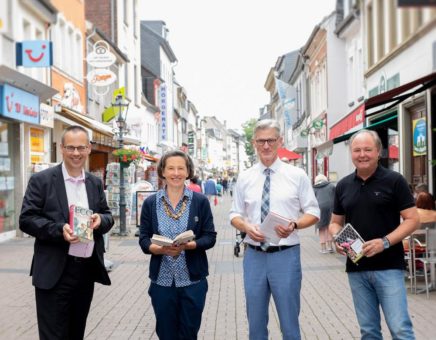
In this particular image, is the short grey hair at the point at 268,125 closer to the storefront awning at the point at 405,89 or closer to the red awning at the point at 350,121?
the storefront awning at the point at 405,89

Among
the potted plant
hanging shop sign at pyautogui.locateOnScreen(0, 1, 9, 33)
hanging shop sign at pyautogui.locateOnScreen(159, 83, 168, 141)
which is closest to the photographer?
hanging shop sign at pyautogui.locateOnScreen(0, 1, 9, 33)

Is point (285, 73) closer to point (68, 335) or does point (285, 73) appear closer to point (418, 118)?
point (418, 118)

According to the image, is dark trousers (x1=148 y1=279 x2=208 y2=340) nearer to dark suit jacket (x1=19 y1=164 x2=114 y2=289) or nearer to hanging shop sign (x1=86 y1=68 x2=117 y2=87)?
dark suit jacket (x1=19 y1=164 x2=114 y2=289)

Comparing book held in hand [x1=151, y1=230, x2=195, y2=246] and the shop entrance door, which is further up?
the shop entrance door

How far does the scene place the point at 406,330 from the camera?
4316mm

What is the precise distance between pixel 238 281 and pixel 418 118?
668 centimetres

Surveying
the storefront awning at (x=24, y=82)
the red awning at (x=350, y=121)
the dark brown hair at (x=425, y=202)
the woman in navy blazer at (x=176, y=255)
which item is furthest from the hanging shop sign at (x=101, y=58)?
the woman in navy blazer at (x=176, y=255)

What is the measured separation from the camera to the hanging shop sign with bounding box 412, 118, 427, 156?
1444 cm

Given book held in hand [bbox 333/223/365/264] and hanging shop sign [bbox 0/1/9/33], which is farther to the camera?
hanging shop sign [bbox 0/1/9/33]


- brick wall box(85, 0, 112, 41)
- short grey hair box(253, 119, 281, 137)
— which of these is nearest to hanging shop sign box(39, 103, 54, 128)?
short grey hair box(253, 119, 281, 137)

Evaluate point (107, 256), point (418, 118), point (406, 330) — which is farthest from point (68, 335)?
point (418, 118)

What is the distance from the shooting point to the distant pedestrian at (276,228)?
15.0 ft

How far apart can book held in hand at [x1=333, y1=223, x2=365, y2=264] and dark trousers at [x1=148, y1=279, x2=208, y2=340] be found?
99cm

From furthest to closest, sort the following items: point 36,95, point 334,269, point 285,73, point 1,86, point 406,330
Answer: point 285,73, point 36,95, point 1,86, point 334,269, point 406,330
